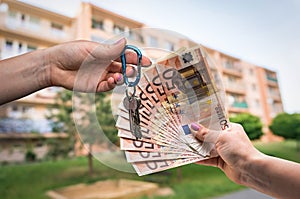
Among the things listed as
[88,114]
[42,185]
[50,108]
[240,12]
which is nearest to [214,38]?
[240,12]

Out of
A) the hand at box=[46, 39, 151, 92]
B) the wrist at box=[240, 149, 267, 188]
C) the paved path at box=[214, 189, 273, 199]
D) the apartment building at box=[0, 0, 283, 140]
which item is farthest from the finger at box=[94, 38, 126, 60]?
the paved path at box=[214, 189, 273, 199]

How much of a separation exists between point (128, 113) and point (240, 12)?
→ 2.11 metres

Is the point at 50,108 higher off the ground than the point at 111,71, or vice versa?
the point at 50,108

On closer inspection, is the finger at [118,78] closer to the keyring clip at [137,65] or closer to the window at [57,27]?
the keyring clip at [137,65]

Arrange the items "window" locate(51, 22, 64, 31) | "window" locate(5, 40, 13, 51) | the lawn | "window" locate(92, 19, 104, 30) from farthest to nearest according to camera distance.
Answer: "window" locate(51, 22, 64, 31) < "window" locate(92, 19, 104, 30) < "window" locate(5, 40, 13, 51) < the lawn

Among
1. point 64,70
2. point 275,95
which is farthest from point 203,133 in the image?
point 275,95

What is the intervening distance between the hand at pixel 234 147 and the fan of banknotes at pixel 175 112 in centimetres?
1

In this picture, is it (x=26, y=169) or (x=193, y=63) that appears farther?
(x=26, y=169)

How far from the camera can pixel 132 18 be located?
2166 mm

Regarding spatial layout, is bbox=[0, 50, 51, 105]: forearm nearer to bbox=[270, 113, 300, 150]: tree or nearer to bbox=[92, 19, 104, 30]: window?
bbox=[92, 19, 104, 30]: window

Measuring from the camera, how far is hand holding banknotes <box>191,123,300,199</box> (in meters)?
0.30

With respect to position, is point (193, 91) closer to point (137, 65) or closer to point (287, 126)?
point (137, 65)

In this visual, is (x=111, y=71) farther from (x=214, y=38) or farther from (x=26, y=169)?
(x=26, y=169)

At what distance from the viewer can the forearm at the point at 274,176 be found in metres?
0.30
